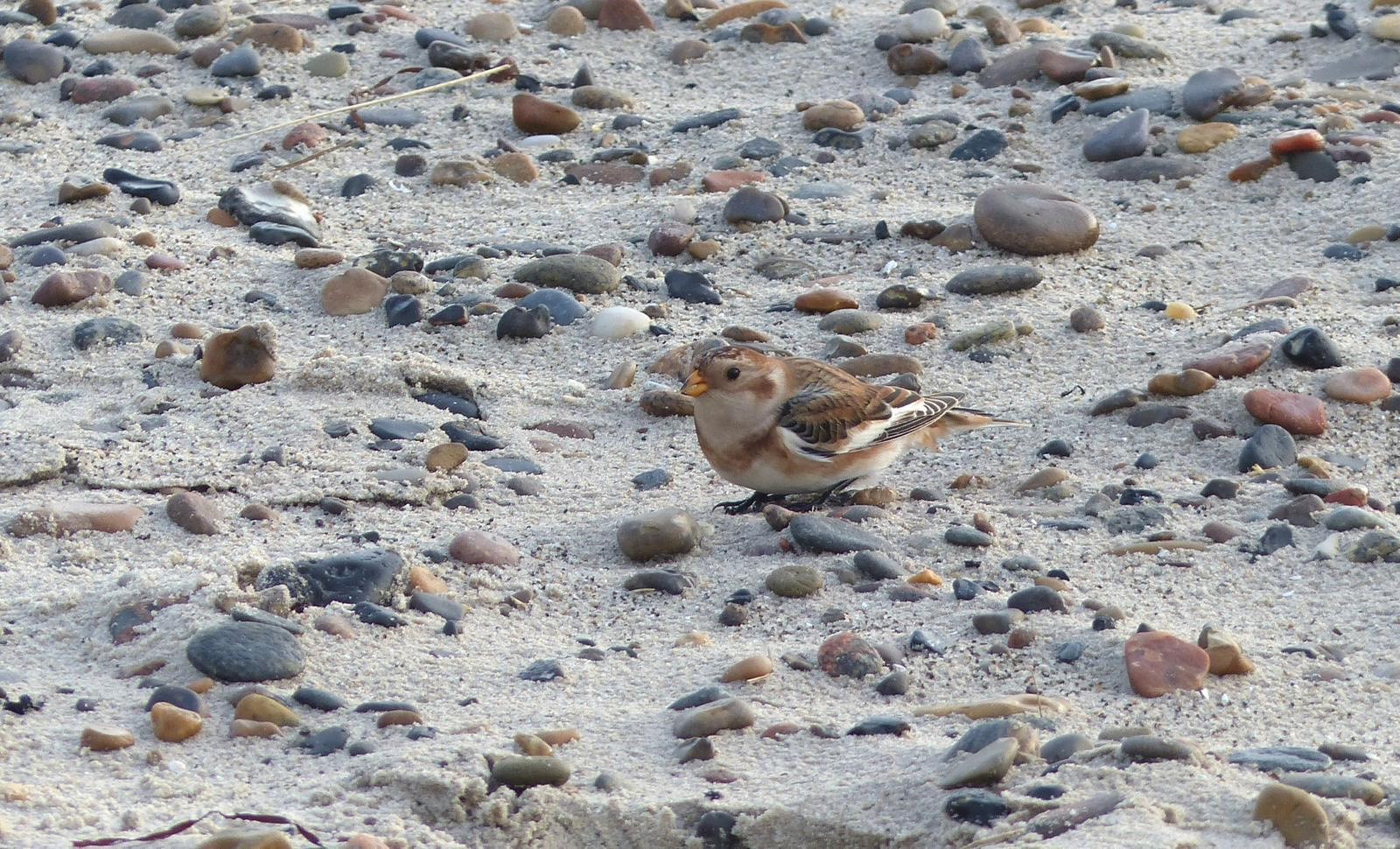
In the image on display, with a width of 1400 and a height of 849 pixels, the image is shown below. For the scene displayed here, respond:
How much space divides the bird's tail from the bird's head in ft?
1.65

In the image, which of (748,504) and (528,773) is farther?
(748,504)

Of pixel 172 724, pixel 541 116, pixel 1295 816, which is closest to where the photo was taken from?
pixel 1295 816

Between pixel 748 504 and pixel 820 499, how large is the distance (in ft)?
0.66

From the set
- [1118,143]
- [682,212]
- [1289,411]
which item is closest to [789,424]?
[1289,411]

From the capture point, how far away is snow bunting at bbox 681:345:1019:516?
440cm

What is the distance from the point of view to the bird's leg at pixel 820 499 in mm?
4570

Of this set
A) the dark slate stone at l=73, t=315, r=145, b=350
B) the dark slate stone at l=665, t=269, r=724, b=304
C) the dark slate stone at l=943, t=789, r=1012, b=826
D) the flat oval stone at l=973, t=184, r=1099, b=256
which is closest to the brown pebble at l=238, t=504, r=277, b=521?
the dark slate stone at l=73, t=315, r=145, b=350

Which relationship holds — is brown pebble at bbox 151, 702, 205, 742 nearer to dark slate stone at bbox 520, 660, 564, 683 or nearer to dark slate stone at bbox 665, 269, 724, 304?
dark slate stone at bbox 520, 660, 564, 683

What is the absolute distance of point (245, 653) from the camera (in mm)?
3457

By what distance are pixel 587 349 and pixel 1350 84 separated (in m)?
3.30

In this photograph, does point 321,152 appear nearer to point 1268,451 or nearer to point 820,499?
point 820,499

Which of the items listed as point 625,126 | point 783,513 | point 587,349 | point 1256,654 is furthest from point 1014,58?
point 1256,654

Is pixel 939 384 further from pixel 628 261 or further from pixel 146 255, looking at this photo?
pixel 146 255

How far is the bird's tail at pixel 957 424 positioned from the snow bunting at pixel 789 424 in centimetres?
8
